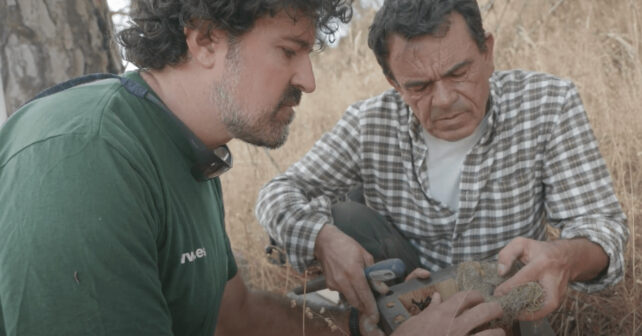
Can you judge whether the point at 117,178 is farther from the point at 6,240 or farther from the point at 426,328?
the point at 426,328

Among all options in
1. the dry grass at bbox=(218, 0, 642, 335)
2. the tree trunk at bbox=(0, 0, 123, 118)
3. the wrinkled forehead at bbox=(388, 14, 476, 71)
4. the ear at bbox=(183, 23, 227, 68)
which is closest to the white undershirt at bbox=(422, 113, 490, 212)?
the wrinkled forehead at bbox=(388, 14, 476, 71)

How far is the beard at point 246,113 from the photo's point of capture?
5.67 feet

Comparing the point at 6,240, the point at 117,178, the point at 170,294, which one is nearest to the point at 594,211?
the point at 170,294

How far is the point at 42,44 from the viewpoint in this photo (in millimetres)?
2453

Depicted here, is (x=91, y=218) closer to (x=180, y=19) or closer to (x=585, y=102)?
(x=180, y=19)

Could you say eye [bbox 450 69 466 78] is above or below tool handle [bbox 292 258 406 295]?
above

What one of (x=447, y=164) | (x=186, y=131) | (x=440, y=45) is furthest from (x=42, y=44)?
(x=447, y=164)

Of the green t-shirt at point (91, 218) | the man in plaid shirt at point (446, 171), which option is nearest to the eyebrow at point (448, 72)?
the man in plaid shirt at point (446, 171)

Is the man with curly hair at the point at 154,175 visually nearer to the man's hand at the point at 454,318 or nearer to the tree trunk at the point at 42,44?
the man's hand at the point at 454,318

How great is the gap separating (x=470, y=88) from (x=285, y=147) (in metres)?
3.17

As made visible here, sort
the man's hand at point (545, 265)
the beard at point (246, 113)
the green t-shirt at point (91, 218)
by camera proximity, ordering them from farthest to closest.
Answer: the man's hand at point (545, 265) → the beard at point (246, 113) → the green t-shirt at point (91, 218)

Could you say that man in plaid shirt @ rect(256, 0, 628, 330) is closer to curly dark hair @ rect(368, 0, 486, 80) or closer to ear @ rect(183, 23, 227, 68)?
curly dark hair @ rect(368, 0, 486, 80)

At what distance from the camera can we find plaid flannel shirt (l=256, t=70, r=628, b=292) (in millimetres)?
2393

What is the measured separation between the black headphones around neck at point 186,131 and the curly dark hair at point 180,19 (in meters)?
0.16
